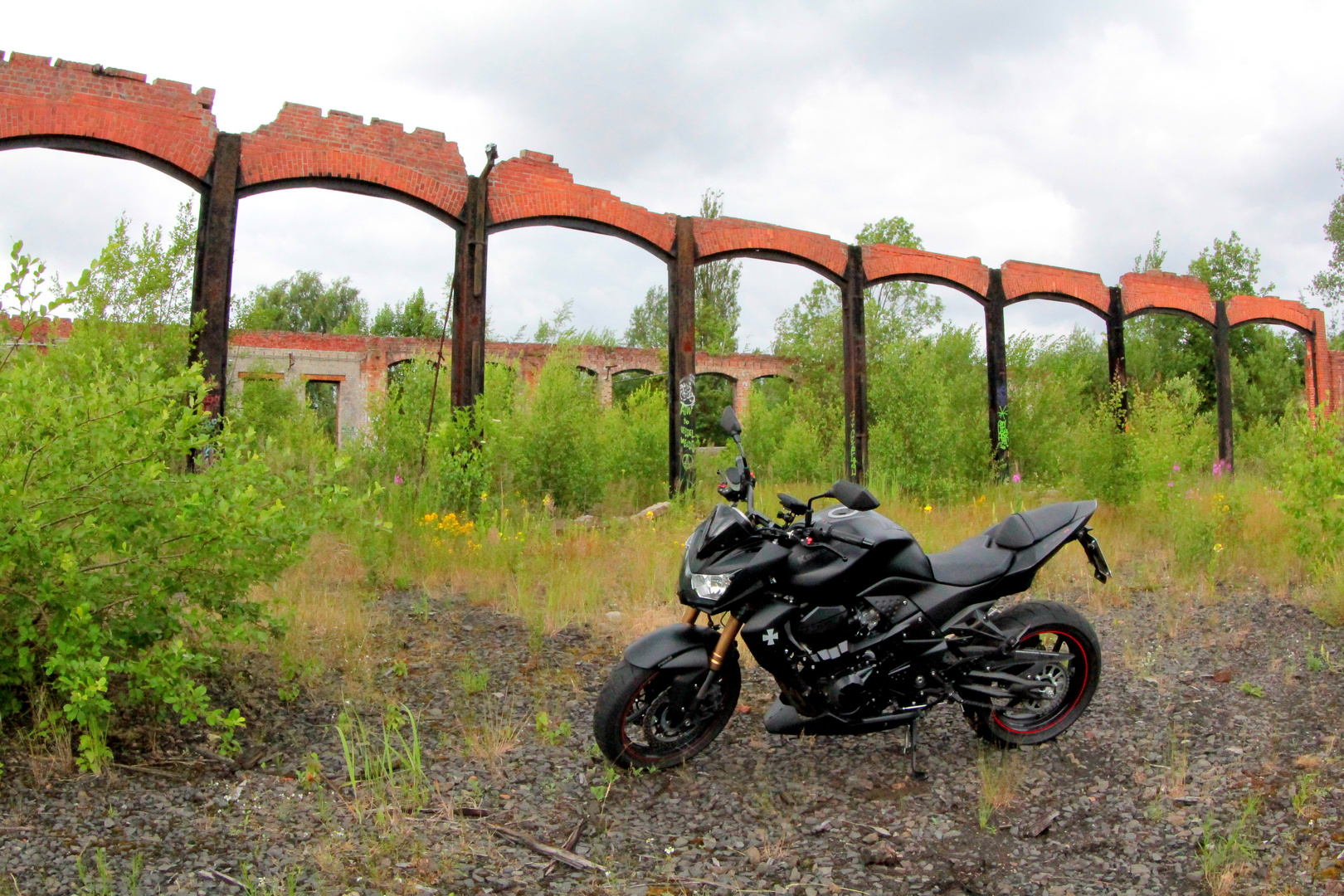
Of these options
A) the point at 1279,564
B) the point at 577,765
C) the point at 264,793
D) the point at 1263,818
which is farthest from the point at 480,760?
the point at 1279,564

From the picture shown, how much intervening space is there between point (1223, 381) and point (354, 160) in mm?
16348

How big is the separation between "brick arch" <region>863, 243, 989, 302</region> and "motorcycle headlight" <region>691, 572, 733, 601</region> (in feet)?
35.9

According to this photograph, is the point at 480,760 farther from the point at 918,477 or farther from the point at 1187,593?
the point at 918,477

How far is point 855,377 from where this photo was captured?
1305 centimetres

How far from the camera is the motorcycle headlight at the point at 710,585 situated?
10.7 ft

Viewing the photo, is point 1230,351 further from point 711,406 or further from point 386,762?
point 386,762

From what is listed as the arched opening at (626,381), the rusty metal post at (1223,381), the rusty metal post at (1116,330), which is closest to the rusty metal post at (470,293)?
the rusty metal post at (1116,330)

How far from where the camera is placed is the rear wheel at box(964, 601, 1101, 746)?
364 cm

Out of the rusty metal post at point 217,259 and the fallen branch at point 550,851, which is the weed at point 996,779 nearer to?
the fallen branch at point 550,851

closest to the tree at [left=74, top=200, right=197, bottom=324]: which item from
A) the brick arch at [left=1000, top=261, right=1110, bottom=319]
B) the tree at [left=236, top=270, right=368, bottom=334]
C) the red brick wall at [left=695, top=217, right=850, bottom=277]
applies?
the red brick wall at [left=695, top=217, right=850, bottom=277]

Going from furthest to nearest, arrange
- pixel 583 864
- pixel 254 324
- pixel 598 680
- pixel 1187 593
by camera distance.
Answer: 1. pixel 254 324
2. pixel 1187 593
3. pixel 598 680
4. pixel 583 864

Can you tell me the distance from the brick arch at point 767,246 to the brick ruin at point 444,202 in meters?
0.02

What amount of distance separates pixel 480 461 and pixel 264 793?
5755 mm

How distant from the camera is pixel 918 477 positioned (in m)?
11.4
